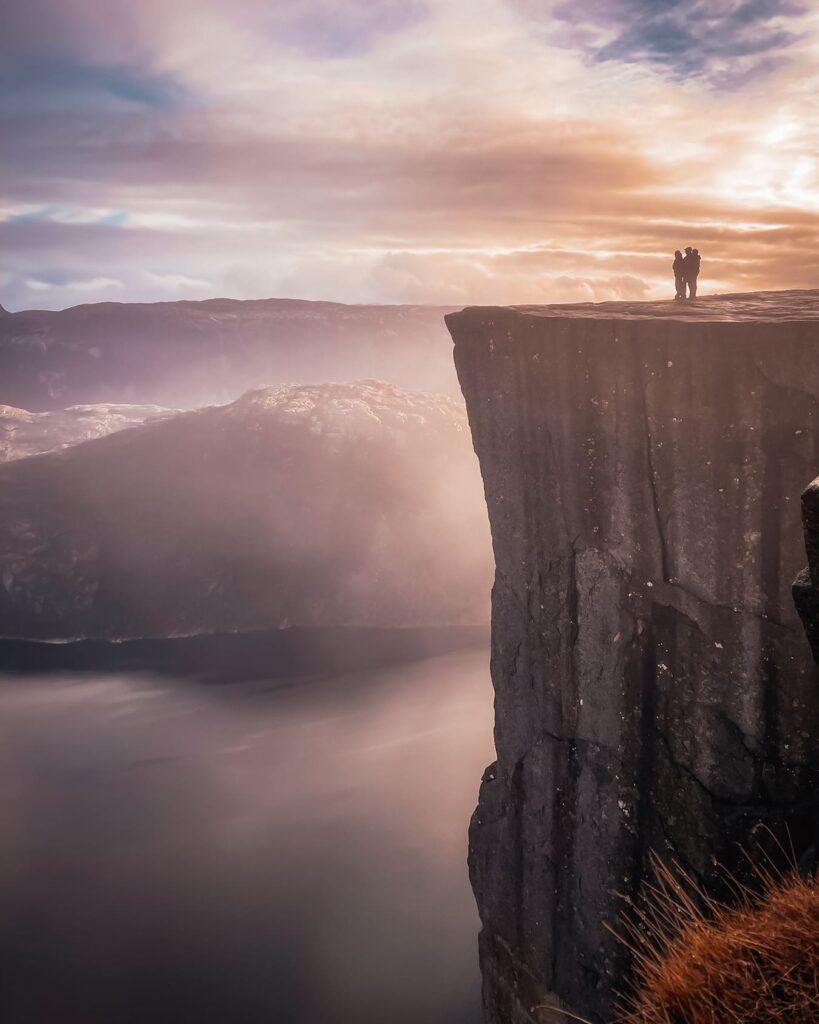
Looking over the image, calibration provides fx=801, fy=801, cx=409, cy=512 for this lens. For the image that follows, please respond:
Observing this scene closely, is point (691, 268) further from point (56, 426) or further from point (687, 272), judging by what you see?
point (56, 426)

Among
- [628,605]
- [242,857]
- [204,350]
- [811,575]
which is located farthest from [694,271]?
[204,350]

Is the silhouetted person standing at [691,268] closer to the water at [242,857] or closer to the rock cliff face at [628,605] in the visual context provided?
the rock cliff face at [628,605]

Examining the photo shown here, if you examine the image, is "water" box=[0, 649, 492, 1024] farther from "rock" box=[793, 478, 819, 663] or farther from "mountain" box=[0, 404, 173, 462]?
"mountain" box=[0, 404, 173, 462]

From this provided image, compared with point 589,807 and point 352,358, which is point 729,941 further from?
point 352,358

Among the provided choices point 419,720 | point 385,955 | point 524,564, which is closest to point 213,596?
point 419,720

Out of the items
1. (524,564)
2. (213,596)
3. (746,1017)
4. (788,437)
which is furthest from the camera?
(213,596)

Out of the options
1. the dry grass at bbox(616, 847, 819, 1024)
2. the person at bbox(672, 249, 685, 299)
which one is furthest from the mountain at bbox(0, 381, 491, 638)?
the dry grass at bbox(616, 847, 819, 1024)

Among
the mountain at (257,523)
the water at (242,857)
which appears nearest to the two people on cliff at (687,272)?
the water at (242,857)
